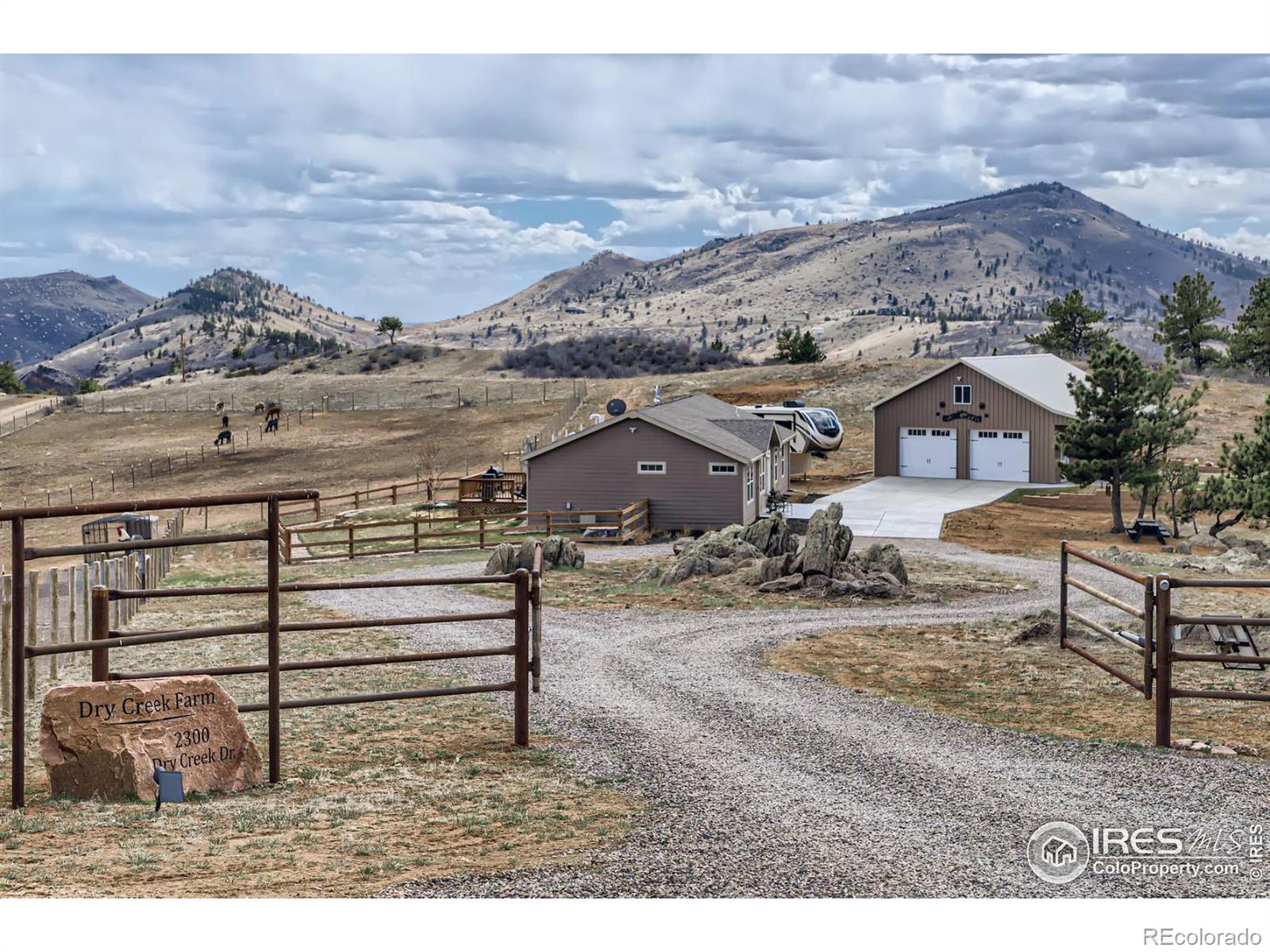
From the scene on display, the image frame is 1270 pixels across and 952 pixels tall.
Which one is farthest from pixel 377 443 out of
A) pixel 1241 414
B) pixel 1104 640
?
pixel 1104 640

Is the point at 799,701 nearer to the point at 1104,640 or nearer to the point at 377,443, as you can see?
the point at 1104,640

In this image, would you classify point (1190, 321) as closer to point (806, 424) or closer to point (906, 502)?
point (806, 424)

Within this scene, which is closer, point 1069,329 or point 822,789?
point 822,789

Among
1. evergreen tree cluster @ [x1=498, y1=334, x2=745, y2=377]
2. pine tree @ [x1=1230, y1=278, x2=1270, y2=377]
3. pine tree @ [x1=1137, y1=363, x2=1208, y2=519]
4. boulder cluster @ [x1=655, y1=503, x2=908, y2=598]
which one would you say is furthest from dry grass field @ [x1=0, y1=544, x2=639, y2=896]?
evergreen tree cluster @ [x1=498, y1=334, x2=745, y2=377]

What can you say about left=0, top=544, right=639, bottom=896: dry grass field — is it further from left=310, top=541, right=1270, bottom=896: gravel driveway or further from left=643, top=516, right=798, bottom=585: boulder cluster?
left=643, top=516, right=798, bottom=585: boulder cluster

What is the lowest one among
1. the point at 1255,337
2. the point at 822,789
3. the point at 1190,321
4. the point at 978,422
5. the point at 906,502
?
the point at 822,789

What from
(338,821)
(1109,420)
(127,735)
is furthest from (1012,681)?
(1109,420)

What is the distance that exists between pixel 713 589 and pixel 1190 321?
7168 cm

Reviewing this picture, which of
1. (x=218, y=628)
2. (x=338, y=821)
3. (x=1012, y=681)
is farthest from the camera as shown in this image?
(x=1012, y=681)

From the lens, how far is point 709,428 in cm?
4384

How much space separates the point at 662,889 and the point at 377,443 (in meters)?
70.8

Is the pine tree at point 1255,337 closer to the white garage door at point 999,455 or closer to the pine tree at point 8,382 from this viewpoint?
the white garage door at point 999,455

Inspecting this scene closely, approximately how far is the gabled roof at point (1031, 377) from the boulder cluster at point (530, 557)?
2736 centimetres

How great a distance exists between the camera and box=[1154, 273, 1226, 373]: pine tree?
8544 centimetres
